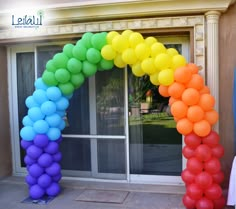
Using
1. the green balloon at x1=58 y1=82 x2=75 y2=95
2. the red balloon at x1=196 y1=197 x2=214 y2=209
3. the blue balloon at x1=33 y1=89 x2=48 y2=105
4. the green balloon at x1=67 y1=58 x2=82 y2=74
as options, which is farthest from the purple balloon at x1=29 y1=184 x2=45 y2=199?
the red balloon at x1=196 y1=197 x2=214 y2=209

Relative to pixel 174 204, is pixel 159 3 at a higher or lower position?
higher

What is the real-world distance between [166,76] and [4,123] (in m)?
3.19

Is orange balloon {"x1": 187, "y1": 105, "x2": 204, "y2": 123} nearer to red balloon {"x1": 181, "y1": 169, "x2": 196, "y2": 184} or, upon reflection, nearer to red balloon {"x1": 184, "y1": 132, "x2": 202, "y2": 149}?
red balloon {"x1": 184, "y1": 132, "x2": 202, "y2": 149}

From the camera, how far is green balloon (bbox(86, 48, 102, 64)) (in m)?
4.05

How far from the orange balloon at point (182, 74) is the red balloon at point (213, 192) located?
1.38 meters

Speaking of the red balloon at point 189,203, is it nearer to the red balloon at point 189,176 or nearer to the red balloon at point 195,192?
the red balloon at point 195,192

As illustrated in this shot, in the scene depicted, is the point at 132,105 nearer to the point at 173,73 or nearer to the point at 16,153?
the point at 173,73

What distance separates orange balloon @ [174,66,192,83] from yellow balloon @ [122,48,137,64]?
58 centimetres

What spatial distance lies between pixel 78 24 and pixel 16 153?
8.74 feet

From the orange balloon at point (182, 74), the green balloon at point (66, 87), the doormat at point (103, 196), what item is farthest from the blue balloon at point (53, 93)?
the orange balloon at point (182, 74)

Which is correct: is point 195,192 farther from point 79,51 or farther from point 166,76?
point 79,51

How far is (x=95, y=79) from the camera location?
5191mm

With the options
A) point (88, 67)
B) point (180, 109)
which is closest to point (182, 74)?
point (180, 109)

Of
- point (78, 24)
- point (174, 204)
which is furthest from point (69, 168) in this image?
point (78, 24)
